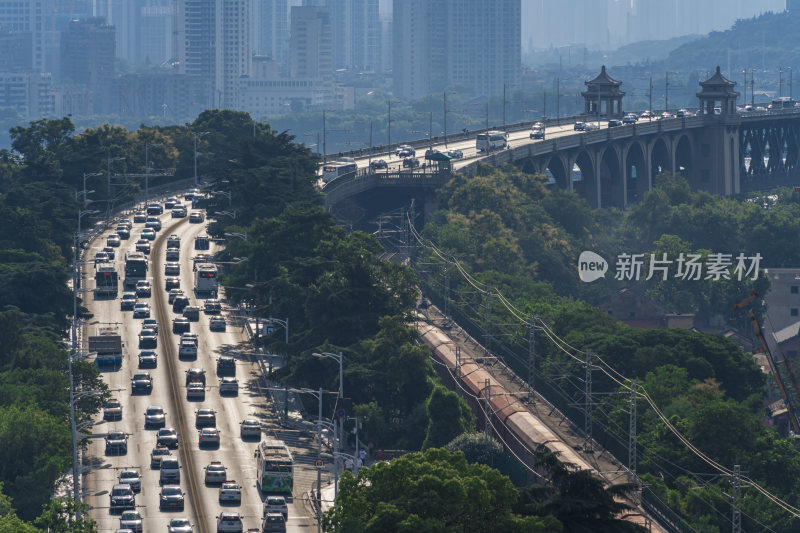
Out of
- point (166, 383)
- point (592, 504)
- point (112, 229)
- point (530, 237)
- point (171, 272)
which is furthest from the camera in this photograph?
point (530, 237)

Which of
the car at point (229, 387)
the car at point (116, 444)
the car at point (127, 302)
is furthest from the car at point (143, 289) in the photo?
the car at point (116, 444)

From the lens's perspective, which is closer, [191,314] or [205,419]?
[205,419]

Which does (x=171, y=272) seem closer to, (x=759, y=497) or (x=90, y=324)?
(x=90, y=324)

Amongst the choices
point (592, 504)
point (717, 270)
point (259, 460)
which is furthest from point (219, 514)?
point (717, 270)

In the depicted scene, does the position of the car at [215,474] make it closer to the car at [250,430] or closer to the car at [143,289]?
the car at [250,430]

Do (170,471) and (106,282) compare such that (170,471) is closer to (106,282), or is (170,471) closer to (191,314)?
(191,314)

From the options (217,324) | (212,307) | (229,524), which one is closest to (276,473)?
(229,524)

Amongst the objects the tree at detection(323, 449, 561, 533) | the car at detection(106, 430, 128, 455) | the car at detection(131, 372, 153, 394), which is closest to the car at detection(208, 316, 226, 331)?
the car at detection(131, 372, 153, 394)
